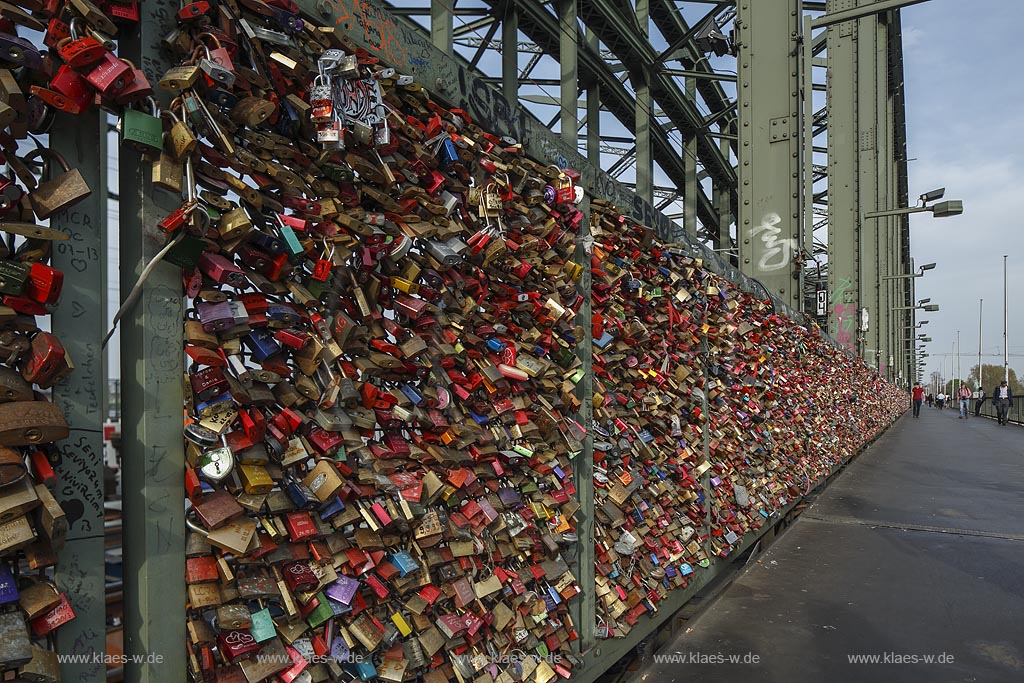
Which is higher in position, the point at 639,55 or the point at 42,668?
the point at 639,55

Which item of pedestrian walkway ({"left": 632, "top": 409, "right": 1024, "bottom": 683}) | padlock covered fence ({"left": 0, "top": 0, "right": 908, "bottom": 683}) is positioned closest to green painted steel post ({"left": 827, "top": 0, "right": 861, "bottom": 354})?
pedestrian walkway ({"left": 632, "top": 409, "right": 1024, "bottom": 683})

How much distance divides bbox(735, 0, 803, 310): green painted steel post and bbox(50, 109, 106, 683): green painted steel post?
10423 mm

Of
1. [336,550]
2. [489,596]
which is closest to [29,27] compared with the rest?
[336,550]

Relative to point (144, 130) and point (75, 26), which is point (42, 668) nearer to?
point (144, 130)

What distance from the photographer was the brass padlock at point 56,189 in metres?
1.20

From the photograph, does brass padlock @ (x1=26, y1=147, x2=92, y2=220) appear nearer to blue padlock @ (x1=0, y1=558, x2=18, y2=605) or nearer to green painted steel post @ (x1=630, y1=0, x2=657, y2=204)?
blue padlock @ (x1=0, y1=558, x2=18, y2=605)

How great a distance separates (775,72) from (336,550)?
37.1 feet

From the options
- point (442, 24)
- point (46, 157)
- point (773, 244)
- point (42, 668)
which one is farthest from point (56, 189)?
point (773, 244)

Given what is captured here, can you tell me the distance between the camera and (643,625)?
136 inches

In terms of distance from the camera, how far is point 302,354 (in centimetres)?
160

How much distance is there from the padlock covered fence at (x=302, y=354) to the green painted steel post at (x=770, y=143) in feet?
28.3

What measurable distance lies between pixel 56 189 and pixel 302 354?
59cm

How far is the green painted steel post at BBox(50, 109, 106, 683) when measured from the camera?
123 centimetres

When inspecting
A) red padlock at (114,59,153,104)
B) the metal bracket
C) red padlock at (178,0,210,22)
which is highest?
the metal bracket
